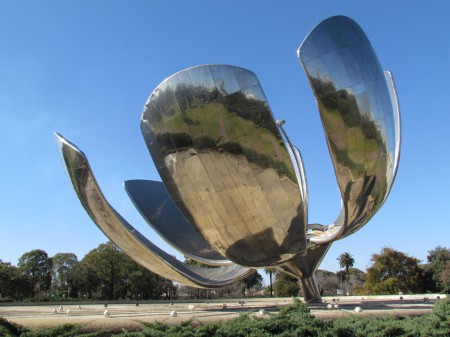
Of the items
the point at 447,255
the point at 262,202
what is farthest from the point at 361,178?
the point at 447,255

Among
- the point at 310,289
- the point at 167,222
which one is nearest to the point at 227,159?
the point at 167,222

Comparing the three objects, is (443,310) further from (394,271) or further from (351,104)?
(394,271)

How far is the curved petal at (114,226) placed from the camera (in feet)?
38.4

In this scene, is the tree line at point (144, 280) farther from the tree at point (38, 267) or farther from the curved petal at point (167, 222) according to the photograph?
the curved petal at point (167, 222)

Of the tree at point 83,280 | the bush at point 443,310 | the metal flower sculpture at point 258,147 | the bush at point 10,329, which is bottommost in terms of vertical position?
the bush at point 443,310

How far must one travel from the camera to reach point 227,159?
9.85 meters

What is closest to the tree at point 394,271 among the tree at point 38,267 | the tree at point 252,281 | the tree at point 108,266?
the tree at point 108,266

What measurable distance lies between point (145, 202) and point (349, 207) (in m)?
8.28

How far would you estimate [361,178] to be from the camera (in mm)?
10391

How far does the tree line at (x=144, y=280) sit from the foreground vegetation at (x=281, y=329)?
29.2 meters

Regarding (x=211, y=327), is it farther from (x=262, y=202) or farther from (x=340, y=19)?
(x=340, y=19)

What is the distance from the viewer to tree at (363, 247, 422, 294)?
3785 cm

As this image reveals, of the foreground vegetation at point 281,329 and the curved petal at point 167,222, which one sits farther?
the curved petal at point 167,222

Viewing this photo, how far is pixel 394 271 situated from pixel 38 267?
1875 inches
